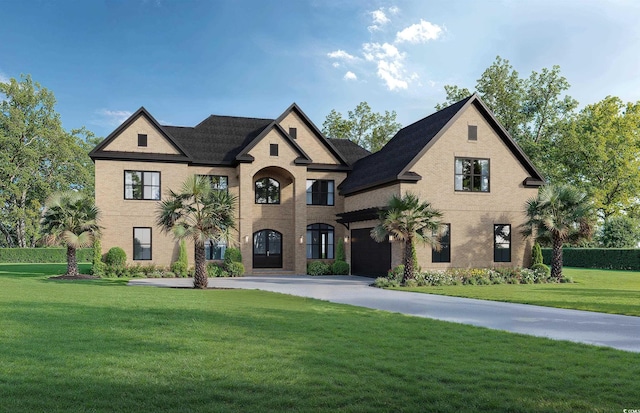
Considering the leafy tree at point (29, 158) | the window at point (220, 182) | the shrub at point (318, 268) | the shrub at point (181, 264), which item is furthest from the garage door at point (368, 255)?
the leafy tree at point (29, 158)

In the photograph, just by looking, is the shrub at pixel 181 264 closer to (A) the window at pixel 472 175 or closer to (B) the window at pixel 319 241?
(B) the window at pixel 319 241

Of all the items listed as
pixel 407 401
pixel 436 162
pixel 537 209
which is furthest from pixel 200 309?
pixel 537 209

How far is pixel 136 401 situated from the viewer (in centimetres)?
605

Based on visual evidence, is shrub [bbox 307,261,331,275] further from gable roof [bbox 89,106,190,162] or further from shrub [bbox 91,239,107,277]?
shrub [bbox 91,239,107,277]

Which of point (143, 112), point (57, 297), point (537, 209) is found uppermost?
point (143, 112)

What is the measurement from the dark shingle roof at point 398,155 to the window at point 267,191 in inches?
168

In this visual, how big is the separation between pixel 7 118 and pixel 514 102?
50.0 m

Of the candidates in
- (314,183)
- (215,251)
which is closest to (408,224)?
(314,183)

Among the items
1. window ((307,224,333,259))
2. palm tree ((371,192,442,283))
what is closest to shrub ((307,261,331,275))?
window ((307,224,333,259))

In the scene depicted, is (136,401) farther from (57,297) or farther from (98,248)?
(98,248)

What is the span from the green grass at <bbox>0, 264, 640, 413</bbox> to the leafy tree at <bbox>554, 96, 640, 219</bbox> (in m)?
44.8

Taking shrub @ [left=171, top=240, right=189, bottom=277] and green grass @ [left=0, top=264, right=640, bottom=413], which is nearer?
green grass @ [left=0, top=264, right=640, bottom=413]

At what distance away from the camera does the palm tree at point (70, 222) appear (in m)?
28.0

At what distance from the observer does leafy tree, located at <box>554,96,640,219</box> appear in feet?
164
